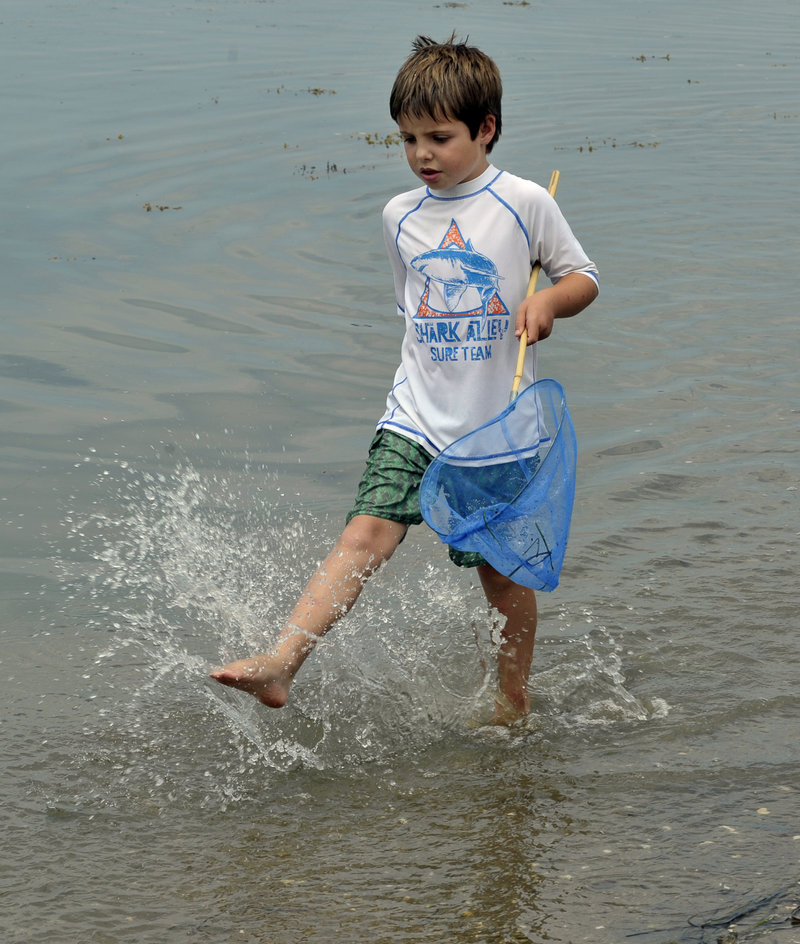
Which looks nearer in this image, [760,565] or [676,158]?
[760,565]

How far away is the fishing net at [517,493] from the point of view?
13.2ft

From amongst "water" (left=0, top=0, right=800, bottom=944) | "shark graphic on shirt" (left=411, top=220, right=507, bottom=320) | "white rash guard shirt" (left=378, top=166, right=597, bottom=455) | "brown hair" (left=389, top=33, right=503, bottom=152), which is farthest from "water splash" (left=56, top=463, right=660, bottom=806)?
"brown hair" (left=389, top=33, right=503, bottom=152)

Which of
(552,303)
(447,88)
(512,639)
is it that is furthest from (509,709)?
(447,88)

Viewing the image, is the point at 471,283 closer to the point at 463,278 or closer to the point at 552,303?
the point at 463,278

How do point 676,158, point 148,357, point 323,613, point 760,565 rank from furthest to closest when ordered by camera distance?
point 676,158 → point 148,357 → point 760,565 → point 323,613

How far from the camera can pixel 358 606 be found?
5480 mm

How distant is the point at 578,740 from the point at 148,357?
4.99 meters

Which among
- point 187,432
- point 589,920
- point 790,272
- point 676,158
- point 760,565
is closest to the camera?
point 589,920

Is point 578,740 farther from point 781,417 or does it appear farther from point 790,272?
point 790,272

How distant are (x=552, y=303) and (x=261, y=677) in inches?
55.3

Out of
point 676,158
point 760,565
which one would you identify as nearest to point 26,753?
point 760,565

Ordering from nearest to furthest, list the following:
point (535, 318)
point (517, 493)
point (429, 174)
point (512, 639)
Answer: point (535, 318) < point (429, 174) < point (517, 493) < point (512, 639)

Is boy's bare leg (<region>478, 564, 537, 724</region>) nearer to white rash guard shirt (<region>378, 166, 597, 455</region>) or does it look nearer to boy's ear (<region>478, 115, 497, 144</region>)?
white rash guard shirt (<region>378, 166, 597, 455</region>)

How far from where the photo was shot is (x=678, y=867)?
A: 11.8 ft
